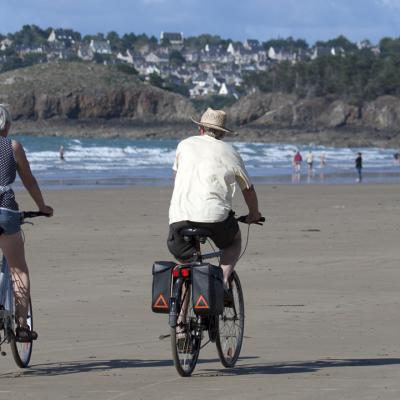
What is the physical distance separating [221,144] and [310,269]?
219 inches

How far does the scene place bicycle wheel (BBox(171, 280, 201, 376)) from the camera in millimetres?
6568

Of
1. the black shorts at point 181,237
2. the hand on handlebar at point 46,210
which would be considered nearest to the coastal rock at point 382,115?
the black shorts at point 181,237

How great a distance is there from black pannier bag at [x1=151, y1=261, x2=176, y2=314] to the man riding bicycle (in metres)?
0.12

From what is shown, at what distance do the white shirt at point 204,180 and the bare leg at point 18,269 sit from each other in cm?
84

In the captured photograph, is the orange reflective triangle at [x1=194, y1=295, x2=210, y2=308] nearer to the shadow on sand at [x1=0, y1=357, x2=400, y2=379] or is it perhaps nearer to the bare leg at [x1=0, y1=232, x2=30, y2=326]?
the shadow on sand at [x1=0, y1=357, x2=400, y2=379]

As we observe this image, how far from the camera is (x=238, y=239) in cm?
694

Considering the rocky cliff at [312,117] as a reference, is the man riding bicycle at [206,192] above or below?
above

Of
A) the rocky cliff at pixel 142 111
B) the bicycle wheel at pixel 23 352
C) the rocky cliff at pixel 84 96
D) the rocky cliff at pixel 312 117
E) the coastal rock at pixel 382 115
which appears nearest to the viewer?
the bicycle wheel at pixel 23 352

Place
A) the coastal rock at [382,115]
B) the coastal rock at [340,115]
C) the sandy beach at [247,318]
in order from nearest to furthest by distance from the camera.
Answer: the sandy beach at [247,318]
the coastal rock at [382,115]
the coastal rock at [340,115]

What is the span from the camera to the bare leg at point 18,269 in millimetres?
6625

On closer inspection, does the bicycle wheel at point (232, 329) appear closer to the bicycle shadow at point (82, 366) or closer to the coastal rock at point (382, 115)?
the bicycle shadow at point (82, 366)

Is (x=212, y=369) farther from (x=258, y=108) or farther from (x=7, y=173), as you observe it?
(x=258, y=108)

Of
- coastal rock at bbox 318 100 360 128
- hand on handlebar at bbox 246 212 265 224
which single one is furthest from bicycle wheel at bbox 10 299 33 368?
coastal rock at bbox 318 100 360 128

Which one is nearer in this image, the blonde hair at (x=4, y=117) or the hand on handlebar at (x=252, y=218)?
the blonde hair at (x=4, y=117)
